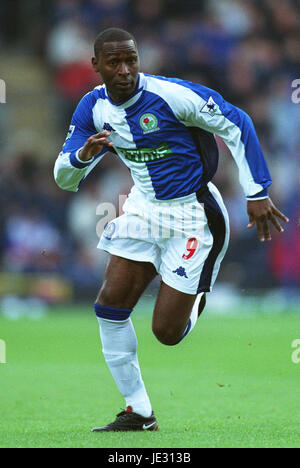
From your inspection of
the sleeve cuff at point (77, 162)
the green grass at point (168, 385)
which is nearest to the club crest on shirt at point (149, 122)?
the sleeve cuff at point (77, 162)

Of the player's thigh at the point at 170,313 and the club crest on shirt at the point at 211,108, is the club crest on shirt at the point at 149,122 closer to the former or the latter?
the club crest on shirt at the point at 211,108

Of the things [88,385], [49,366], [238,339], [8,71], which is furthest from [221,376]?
[8,71]

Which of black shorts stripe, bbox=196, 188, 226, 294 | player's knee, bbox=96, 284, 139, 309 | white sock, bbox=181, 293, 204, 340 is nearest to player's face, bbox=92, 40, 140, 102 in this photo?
black shorts stripe, bbox=196, 188, 226, 294

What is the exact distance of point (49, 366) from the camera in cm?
919

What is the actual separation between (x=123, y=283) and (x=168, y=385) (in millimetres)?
2376

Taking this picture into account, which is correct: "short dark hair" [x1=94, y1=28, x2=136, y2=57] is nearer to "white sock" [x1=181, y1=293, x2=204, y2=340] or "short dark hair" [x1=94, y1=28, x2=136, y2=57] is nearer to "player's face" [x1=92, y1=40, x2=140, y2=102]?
"player's face" [x1=92, y1=40, x2=140, y2=102]

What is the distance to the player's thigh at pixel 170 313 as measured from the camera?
5785mm

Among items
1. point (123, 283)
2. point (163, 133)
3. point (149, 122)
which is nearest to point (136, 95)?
point (149, 122)

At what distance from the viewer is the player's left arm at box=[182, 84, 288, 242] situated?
17.5 feet

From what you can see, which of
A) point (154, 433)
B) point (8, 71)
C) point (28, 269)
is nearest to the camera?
point (154, 433)

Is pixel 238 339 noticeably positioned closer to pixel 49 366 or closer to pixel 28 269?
pixel 49 366
